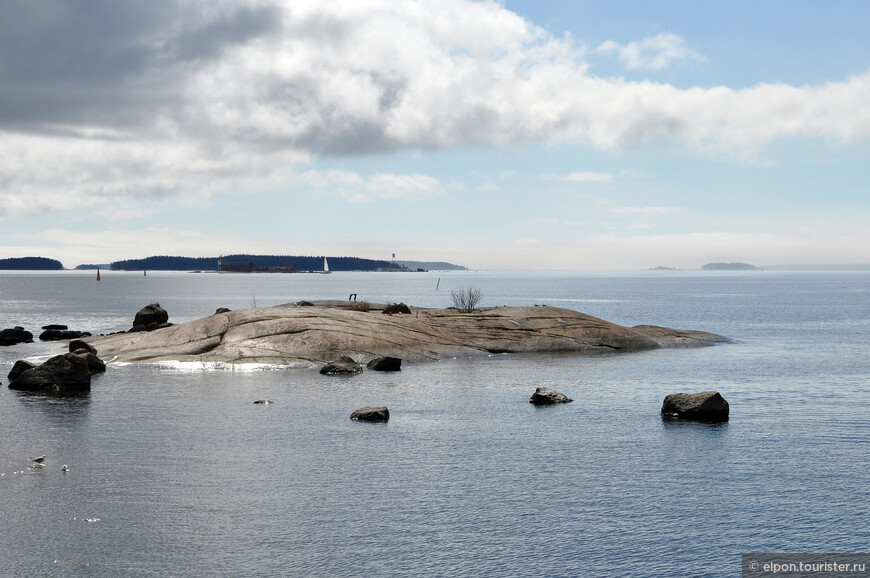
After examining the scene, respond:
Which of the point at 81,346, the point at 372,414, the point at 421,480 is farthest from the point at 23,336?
the point at 421,480

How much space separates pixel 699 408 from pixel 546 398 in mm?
5952

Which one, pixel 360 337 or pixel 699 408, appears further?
pixel 360 337

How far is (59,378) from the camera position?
36.7m

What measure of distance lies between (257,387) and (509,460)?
1706 cm

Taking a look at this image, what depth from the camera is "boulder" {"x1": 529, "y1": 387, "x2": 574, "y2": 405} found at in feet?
107

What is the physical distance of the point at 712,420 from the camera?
1156 inches

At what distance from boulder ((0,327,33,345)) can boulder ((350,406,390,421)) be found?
1730 inches

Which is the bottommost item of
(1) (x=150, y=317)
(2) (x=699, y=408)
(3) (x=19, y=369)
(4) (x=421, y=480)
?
(4) (x=421, y=480)

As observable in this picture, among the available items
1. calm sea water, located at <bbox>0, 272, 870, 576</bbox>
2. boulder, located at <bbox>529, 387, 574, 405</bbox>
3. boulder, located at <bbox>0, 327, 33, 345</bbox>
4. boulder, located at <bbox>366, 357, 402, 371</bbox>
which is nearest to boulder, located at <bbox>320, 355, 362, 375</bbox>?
boulder, located at <bbox>366, 357, 402, 371</bbox>

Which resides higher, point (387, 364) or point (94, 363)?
point (94, 363)

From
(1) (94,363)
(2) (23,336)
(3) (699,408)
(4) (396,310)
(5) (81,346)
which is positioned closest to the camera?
(3) (699,408)

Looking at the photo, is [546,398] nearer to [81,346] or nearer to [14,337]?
[81,346]

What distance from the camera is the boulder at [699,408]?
2930cm

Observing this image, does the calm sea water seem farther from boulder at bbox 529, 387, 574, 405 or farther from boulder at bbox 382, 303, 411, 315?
boulder at bbox 382, 303, 411, 315
